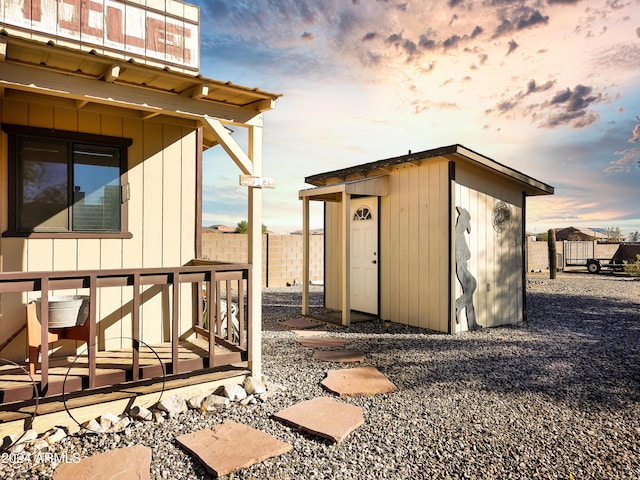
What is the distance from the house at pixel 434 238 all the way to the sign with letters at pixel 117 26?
3159 mm

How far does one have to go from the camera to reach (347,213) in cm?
668

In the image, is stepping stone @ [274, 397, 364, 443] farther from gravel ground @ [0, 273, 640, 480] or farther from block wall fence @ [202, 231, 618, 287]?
block wall fence @ [202, 231, 618, 287]

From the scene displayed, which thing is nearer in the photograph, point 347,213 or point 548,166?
point 347,213

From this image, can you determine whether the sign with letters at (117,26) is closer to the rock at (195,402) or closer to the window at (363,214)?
the window at (363,214)

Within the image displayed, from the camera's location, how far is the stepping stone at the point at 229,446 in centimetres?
236

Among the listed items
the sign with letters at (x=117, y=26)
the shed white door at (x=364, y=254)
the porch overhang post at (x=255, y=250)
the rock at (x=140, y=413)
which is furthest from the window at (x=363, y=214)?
the rock at (x=140, y=413)

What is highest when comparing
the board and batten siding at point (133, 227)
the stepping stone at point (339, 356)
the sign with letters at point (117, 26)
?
the sign with letters at point (117, 26)

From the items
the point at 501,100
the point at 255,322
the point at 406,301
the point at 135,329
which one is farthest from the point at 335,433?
the point at 501,100

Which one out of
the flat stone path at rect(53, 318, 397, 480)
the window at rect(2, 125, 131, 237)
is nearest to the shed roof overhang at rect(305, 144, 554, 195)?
the flat stone path at rect(53, 318, 397, 480)

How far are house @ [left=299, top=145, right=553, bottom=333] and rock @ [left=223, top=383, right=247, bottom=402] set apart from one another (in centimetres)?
336

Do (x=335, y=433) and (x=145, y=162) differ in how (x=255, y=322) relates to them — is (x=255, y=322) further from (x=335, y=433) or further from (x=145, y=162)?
(x=145, y=162)

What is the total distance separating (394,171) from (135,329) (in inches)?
206

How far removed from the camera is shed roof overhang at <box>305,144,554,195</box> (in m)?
6.00

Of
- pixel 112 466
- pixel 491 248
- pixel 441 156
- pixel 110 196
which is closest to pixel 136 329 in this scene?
pixel 112 466
